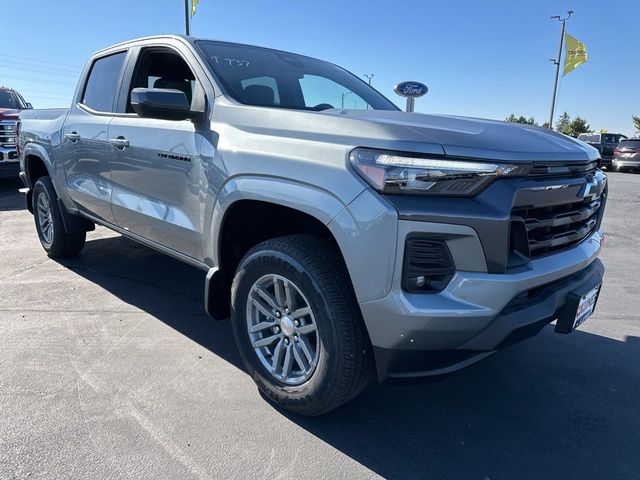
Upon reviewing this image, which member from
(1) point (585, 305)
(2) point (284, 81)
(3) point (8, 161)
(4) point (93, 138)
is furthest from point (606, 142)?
(4) point (93, 138)

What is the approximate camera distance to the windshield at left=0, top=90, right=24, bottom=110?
37.8ft

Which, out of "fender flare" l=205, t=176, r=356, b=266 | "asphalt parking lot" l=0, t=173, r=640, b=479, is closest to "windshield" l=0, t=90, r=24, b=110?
"asphalt parking lot" l=0, t=173, r=640, b=479

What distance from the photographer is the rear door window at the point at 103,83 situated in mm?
3930

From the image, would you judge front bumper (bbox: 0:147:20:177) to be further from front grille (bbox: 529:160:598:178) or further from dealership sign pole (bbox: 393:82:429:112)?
front grille (bbox: 529:160:598:178)

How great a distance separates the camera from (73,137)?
419cm

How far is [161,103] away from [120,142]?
0.98 m

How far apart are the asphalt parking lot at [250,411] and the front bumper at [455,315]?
0.35 meters

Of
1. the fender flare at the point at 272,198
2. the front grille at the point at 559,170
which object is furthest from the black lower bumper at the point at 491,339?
the fender flare at the point at 272,198

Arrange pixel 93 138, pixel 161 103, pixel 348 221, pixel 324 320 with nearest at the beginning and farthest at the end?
pixel 348 221 < pixel 324 320 < pixel 161 103 < pixel 93 138

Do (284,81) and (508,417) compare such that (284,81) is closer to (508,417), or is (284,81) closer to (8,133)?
(508,417)

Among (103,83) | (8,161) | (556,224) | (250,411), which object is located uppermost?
(103,83)

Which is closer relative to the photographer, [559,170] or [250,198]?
[559,170]

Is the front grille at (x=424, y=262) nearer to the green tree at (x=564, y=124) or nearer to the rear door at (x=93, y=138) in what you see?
the rear door at (x=93, y=138)

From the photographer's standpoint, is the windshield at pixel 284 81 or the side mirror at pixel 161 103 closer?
the side mirror at pixel 161 103
